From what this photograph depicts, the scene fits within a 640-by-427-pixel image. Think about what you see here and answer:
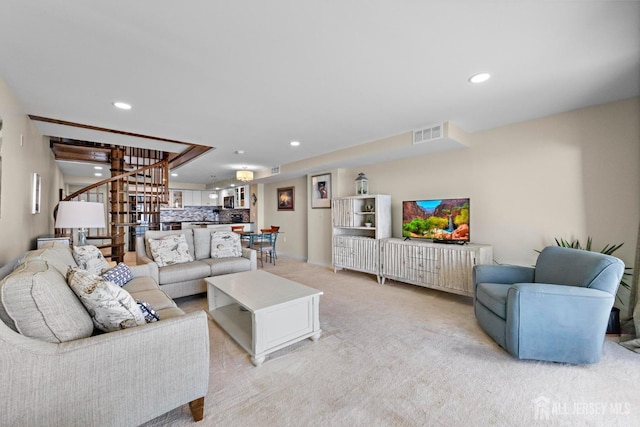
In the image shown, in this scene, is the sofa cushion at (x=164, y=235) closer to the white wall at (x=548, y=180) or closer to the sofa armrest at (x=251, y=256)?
the sofa armrest at (x=251, y=256)

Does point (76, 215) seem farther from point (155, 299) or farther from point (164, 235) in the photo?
point (155, 299)

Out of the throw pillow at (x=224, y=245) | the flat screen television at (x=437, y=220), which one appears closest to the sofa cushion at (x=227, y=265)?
the throw pillow at (x=224, y=245)

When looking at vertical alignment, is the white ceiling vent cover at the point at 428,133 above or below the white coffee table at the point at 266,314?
above

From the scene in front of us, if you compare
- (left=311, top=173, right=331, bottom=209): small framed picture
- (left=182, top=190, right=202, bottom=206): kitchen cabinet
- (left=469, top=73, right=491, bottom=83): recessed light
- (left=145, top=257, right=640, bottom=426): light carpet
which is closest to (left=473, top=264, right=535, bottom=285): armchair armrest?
(left=145, top=257, right=640, bottom=426): light carpet

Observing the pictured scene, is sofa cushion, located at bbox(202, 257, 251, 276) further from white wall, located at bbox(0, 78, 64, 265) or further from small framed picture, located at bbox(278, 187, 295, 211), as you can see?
small framed picture, located at bbox(278, 187, 295, 211)

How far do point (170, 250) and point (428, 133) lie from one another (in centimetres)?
370

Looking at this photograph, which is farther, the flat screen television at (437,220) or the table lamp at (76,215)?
the flat screen television at (437,220)

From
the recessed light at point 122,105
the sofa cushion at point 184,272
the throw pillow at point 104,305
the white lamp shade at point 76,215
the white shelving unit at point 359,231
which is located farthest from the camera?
the white shelving unit at point 359,231

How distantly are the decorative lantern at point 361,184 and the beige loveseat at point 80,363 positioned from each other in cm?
369

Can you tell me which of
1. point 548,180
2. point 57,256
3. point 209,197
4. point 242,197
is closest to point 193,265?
point 57,256

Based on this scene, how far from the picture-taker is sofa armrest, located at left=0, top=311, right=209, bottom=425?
3.45ft

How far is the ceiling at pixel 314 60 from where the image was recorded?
1.44 meters

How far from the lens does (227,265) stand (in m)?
3.63

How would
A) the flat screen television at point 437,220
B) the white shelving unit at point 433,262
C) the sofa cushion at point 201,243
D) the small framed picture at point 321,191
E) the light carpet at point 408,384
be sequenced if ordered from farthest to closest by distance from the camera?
1. the small framed picture at point 321,191
2. the sofa cushion at point 201,243
3. the flat screen television at point 437,220
4. the white shelving unit at point 433,262
5. the light carpet at point 408,384
